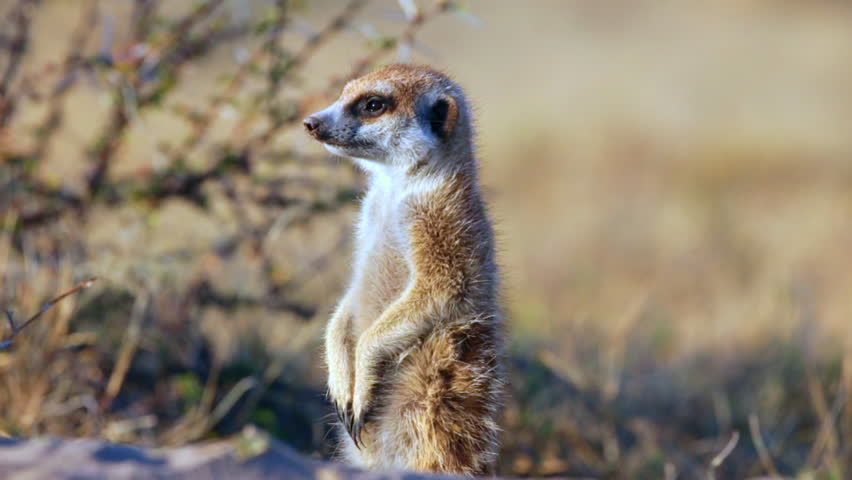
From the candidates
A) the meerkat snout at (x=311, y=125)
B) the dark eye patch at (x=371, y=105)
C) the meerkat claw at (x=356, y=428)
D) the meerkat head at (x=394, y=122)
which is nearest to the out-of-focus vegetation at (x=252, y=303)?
the meerkat head at (x=394, y=122)

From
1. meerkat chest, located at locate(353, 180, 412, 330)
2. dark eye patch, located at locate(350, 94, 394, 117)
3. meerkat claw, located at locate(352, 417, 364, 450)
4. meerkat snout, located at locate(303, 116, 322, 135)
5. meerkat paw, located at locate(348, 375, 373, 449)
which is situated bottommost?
meerkat claw, located at locate(352, 417, 364, 450)

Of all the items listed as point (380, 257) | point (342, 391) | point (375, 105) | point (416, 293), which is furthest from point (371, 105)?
point (342, 391)

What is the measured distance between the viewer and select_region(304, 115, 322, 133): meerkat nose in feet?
10.2

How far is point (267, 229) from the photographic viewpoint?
4.66 m

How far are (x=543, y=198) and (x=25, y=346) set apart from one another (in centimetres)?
722

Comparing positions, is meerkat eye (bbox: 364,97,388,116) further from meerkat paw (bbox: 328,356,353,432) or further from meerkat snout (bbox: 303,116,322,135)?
meerkat paw (bbox: 328,356,353,432)

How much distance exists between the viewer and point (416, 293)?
301 centimetres

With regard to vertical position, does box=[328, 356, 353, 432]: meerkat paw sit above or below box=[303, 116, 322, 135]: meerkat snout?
below

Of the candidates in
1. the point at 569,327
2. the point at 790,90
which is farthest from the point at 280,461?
the point at 790,90

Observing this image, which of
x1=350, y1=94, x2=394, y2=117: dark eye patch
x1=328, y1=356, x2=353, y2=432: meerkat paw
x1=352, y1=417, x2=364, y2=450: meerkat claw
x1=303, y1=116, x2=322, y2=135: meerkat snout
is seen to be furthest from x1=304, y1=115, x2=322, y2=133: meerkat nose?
x1=352, y1=417, x2=364, y2=450: meerkat claw

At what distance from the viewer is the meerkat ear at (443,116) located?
3.20m

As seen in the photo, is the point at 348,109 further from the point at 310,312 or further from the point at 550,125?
the point at 550,125

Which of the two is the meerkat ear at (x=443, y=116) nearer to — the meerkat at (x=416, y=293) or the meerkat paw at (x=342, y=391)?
the meerkat at (x=416, y=293)

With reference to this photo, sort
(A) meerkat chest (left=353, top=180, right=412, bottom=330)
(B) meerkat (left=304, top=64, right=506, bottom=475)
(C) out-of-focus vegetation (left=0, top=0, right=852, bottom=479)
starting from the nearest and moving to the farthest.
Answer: (B) meerkat (left=304, top=64, right=506, bottom=475) < (A) meerkat chest (left=353, top=180, right=412, bottom=330) < (C) out-of-focus vegetation (left=0, top=0, right=852, bottom=479)
